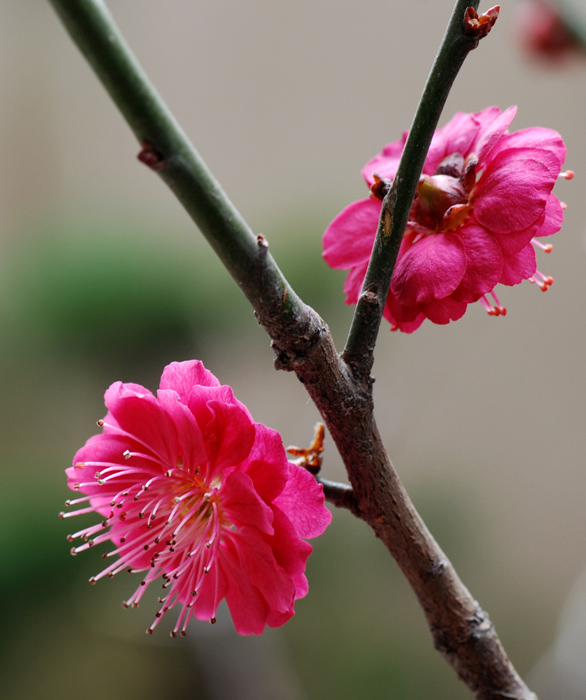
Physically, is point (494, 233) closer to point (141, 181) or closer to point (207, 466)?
point (207, 466)

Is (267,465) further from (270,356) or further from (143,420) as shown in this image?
(270,356)

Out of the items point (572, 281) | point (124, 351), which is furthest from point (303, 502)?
point (572, 281)

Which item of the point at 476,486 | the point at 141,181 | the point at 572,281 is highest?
the point at 141,181

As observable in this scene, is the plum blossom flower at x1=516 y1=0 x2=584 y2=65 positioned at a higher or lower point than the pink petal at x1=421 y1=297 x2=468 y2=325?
higher

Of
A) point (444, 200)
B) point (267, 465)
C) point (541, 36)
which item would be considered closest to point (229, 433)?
point (267, 465)

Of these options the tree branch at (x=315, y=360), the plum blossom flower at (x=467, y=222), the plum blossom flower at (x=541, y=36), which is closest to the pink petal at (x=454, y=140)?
the plum blossom flower at (x=467, y=222)

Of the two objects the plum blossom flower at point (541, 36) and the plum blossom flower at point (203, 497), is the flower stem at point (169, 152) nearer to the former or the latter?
the plum blossom flower at point (203, 497)

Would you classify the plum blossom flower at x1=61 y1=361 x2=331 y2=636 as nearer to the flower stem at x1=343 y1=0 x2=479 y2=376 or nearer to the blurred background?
the flower stem at x1=343 y1=0 x2=479 y2=376

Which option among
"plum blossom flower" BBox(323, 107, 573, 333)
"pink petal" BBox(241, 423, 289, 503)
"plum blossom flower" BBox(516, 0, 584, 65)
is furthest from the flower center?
"plum blossom flower" BBox(516, 0, 584, 65)
